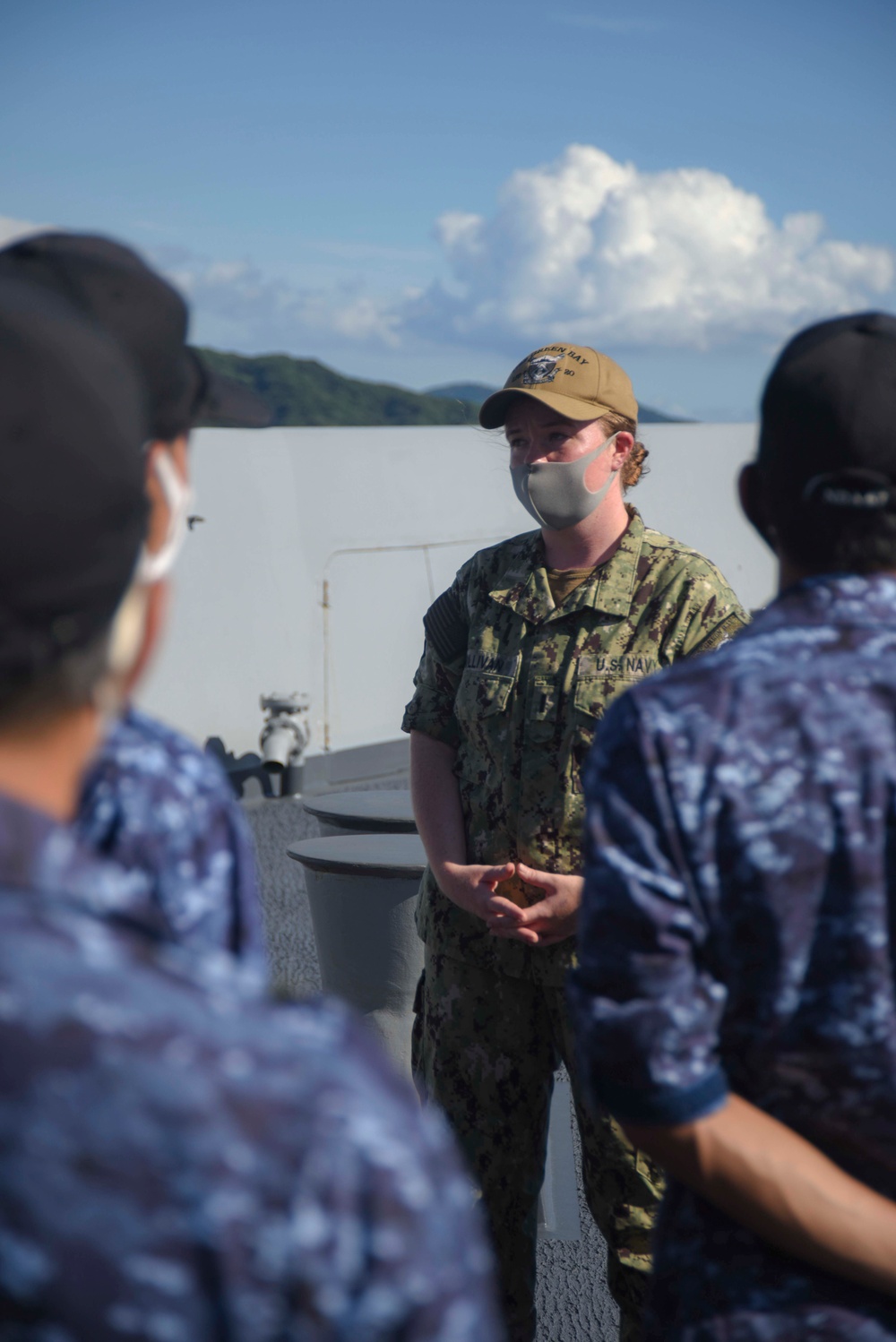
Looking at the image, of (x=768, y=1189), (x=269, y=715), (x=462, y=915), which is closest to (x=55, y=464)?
(x=768, y=1189)

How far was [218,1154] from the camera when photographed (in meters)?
0.58

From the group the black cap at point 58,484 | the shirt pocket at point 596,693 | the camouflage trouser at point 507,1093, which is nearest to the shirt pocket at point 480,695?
the shirt pocket at point 596,693

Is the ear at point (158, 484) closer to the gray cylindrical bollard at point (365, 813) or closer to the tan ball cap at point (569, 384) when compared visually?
the tan ball cap at point (569, 384)

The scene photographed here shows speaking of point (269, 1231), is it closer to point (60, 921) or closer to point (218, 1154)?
point (218, 1154)

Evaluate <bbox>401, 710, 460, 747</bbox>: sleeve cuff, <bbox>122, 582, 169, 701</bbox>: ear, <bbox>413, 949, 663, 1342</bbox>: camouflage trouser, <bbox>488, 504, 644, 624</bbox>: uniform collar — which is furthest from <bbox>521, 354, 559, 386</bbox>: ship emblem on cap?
<bbox>122, 582, 169, 701</bbox>: ear

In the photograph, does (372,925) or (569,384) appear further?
(372,925)

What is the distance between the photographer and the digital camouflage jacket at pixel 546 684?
2.28 meters

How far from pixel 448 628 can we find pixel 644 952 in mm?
1520

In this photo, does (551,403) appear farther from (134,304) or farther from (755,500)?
(134,304)

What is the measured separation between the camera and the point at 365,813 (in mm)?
3678

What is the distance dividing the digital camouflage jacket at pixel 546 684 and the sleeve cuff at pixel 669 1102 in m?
1.12

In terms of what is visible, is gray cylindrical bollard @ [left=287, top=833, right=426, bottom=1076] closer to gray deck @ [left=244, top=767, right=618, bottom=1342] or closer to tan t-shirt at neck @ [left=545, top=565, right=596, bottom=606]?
gray deck @ [left=244, top=767, right=618, bottom=1342]

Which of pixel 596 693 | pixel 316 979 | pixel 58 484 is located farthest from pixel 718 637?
pixel 316 979

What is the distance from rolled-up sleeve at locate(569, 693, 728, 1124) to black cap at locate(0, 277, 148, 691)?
543mm
